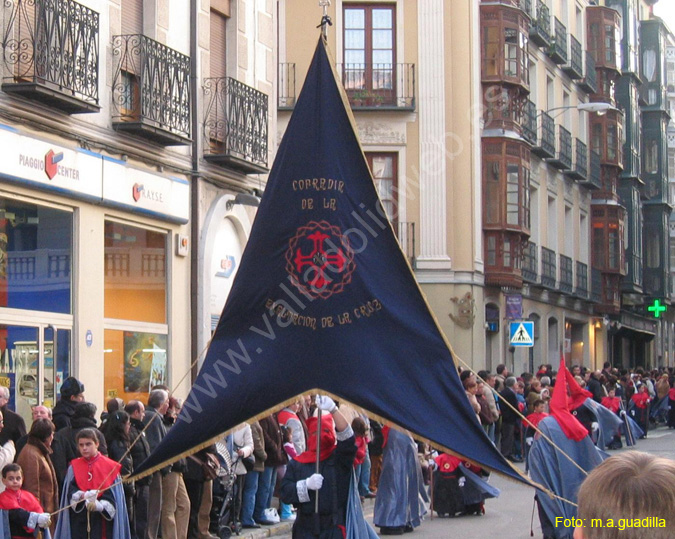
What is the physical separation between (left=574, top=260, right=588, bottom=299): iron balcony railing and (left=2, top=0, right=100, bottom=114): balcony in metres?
30.2

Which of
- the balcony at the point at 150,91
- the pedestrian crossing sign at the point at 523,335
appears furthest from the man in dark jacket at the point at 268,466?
the pedestrian crossing sign at the point at 523,335

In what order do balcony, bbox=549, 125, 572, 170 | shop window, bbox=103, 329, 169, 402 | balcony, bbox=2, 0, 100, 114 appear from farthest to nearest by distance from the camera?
1. balcony, bbox=549, 125, 572, 170
2. shop window, bbox=103, 329, 169, 402
3. balcony, bbox=2, 0, 100, 114

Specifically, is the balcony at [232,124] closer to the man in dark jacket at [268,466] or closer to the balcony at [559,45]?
the man in dark jacket at [268,466]

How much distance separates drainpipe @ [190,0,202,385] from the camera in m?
19.5

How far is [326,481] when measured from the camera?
9.47 m

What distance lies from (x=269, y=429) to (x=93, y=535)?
16.3 ft

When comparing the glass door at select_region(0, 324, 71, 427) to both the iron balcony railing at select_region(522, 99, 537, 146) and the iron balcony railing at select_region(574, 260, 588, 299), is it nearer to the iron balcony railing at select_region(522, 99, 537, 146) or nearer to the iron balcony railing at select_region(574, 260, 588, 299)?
the iron balcony railing at select_region(522, 99, 537, 146)

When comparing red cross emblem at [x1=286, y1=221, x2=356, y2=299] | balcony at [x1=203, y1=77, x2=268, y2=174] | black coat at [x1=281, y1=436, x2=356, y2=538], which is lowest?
black coat at [x1=281, y1=436, x2=356, y2=538]

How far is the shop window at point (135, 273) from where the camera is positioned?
17.4 meters

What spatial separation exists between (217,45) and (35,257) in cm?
665

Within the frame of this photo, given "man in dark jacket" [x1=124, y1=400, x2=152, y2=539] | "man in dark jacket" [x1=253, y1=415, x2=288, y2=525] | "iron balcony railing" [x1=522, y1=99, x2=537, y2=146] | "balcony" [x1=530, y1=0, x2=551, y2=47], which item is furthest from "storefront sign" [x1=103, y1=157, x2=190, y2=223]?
"balcony" [x1=530, y1=0, x2=551, y2=47]

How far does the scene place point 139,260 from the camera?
18.3m

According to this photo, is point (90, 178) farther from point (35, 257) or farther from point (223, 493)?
point (223, 493)

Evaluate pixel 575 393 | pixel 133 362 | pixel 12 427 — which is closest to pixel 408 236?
pixel 133 362
